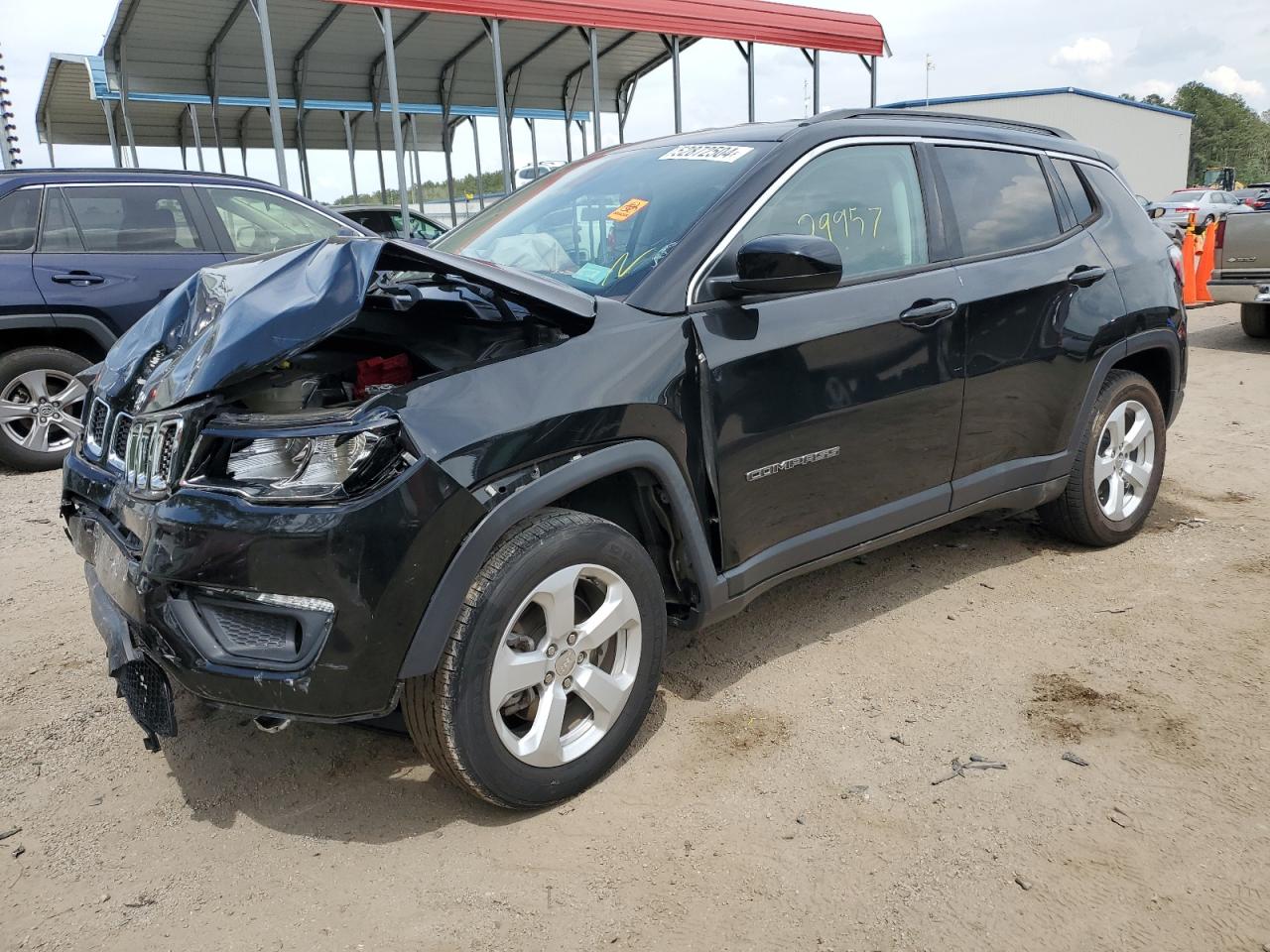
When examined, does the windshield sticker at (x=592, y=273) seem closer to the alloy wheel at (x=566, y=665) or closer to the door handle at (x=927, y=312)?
the alloy wheel at (x=566, y=665)

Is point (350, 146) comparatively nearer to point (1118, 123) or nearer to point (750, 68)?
point (750, 68)

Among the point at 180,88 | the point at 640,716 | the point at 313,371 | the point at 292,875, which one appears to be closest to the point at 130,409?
the point at 313,371

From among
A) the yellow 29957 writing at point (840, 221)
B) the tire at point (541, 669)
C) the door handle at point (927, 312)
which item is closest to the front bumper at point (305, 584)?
the tire at point (541, 669)

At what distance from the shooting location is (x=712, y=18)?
1435 cm

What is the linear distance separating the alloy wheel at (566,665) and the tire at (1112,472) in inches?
95.2

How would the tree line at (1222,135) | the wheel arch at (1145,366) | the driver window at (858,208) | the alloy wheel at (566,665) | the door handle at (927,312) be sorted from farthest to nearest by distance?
1. the tree line at (1222,135)
2. the wheel arch at (1145,366)
3. the door handle at (927,312)
4. the driver window at (858,208)
5. the alloy wheel at (566,665)

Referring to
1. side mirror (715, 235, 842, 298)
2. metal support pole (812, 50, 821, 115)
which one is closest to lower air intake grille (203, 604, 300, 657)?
side mirror (715, 235, 842, 298)

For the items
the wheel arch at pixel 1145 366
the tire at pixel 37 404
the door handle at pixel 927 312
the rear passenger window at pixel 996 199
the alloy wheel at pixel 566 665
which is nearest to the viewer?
the alloy wheel at pixel 566 665

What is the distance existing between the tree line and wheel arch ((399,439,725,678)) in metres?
90.9

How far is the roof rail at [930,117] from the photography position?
3.38 metres

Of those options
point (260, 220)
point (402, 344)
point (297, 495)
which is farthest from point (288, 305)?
point (260, 220)

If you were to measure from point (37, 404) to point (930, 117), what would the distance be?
5676mm

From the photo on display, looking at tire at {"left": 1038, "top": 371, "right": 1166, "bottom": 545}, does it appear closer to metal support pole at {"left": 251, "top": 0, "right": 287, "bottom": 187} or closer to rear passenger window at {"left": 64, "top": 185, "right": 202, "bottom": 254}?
rear passenger window at {"left": 64, "top": 185, "right": 202, "bottom": 254}

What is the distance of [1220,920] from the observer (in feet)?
6.90
